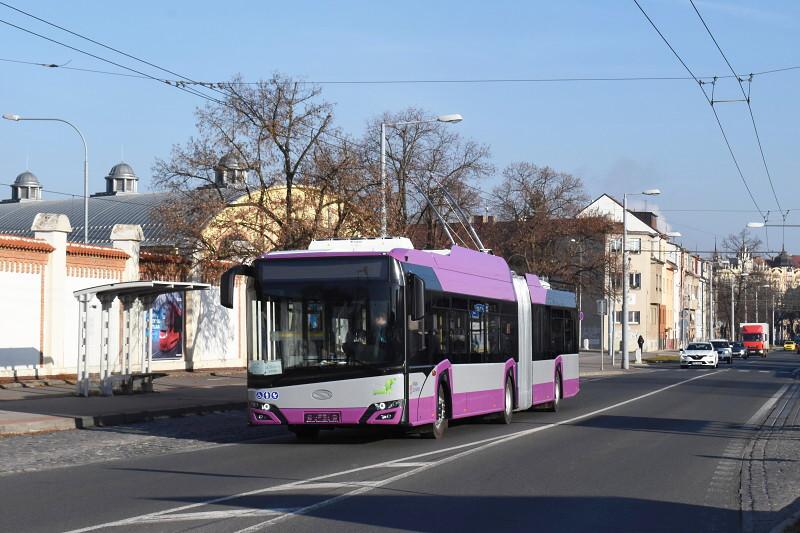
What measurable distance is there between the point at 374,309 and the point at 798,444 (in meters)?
7.41

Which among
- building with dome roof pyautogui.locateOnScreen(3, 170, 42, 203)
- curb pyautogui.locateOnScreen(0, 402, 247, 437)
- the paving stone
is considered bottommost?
the paving stone

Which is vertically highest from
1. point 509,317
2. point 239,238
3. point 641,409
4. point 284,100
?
point 284,100

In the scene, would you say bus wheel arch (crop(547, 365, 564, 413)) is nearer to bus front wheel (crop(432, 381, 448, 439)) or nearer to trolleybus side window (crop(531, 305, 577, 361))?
trolleybus side window (crop(531, 305, 577, 361))

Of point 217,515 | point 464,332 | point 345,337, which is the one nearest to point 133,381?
point 464,332

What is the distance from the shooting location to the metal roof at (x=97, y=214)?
2233 inches

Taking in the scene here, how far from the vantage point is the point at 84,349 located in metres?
27.1

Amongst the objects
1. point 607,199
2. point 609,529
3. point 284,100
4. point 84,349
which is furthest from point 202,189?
point 607,199

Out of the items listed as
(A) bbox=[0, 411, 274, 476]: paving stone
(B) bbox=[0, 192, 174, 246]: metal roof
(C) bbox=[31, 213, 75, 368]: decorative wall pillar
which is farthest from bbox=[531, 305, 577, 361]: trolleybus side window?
(B) bbox=[0, 192, 174, 246]: metal roof

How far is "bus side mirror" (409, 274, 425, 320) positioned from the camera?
17281 millimetres

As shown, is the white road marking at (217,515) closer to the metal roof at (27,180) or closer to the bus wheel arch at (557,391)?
the bus wheel arch at (557,391)

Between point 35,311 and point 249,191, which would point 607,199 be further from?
point 35,311

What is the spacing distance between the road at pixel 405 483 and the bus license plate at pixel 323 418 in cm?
47

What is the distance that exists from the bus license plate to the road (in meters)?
0.47

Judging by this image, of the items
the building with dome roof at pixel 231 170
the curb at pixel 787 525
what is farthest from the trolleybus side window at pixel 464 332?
the building with dome roof at pixel 231 170
